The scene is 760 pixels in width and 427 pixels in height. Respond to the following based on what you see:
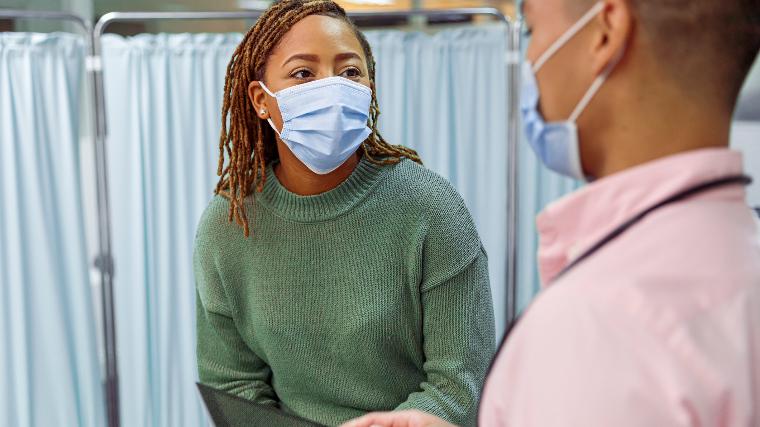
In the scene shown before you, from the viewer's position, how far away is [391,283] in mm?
1427

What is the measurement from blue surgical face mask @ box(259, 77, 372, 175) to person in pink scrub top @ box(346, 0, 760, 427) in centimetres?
70

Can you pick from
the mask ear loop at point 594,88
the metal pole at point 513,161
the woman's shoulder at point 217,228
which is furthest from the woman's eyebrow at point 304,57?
the metal pole at point 513,161

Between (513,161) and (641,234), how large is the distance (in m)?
1.98

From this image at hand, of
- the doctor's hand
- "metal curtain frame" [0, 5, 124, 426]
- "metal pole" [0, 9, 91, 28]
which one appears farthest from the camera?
"metal curtain frame" [0, 5, 124, 426]

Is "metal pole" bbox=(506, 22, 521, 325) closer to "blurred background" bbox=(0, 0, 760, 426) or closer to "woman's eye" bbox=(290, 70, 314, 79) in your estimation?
"blurred background" bbox=(0, 0, 760, 426)

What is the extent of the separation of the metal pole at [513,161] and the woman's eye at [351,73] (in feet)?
3.83

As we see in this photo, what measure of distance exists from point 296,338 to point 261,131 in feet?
1.44

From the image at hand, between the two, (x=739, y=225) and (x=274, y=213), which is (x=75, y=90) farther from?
(x=739, y=225)

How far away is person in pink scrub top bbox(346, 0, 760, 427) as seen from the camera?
23.9 inches

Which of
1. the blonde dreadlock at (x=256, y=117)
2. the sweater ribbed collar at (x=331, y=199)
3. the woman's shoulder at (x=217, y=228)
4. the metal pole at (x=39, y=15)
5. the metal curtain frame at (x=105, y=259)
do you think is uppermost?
the metal pole at (x=39, y=15)

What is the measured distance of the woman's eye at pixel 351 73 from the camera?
149cm

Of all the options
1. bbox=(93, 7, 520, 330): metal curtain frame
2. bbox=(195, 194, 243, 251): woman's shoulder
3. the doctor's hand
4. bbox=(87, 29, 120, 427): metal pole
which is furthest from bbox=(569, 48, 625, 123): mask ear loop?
bbox=(87, 29, 120, 427): metal pole

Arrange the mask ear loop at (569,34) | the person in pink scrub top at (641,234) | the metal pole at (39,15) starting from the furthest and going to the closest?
1. the metal pole at (39,15)
2. the mask ear loop at (569,34)
3. the person in pink scrub top at (641,234)

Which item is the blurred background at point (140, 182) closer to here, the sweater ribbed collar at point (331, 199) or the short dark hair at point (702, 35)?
the sweater ribbed collar at point (331, 199)
